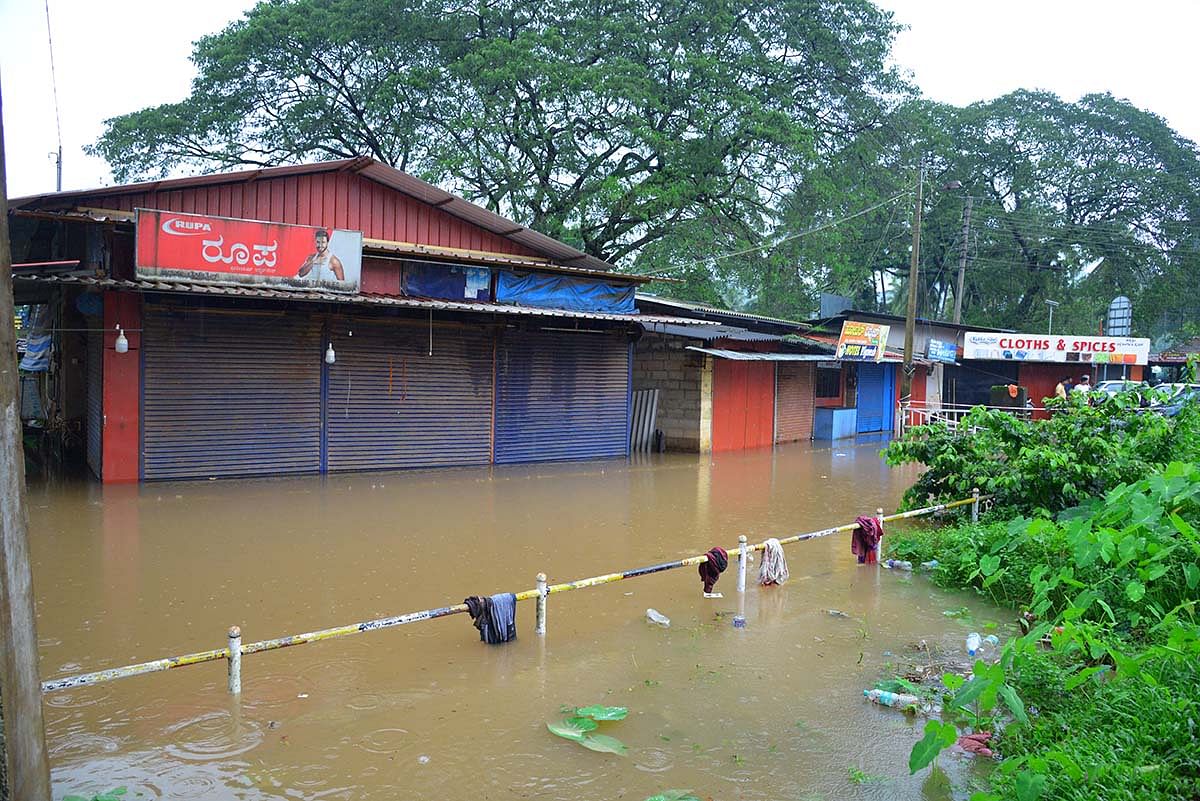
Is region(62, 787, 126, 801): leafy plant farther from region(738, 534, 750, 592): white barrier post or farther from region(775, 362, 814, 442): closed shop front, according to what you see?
region(775, 362, 814, 442): closed shop front

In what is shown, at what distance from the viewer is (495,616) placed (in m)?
7.01

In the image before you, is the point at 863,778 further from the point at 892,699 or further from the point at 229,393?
the point at 229,393

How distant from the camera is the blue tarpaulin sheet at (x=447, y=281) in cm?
1673

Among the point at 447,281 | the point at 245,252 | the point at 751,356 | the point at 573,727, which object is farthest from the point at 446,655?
the point at 751,356

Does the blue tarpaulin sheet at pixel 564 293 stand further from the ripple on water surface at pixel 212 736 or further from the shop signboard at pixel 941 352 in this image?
the shop signboard at pixel 941 352

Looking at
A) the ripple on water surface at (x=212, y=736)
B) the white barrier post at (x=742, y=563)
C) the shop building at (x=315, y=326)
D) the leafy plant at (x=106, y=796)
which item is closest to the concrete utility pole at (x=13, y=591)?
the leafy plant at (x=106, y=796)

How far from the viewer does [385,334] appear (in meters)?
16.8

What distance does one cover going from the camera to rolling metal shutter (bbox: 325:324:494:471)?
1641 centimetres

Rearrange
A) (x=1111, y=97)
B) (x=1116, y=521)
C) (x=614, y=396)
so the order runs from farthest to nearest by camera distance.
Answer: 1. (x=1111, y=97)
2. (x=614, y=396)
3. (x=1116, y=521)

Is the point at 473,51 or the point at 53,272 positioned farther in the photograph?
the point at 473,51

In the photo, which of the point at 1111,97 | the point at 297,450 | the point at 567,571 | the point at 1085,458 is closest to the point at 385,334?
the point at 297,450

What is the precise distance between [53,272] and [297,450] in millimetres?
4773

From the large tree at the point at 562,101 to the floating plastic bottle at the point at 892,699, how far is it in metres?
20.3

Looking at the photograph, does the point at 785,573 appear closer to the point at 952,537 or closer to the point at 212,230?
the point at 952,537
